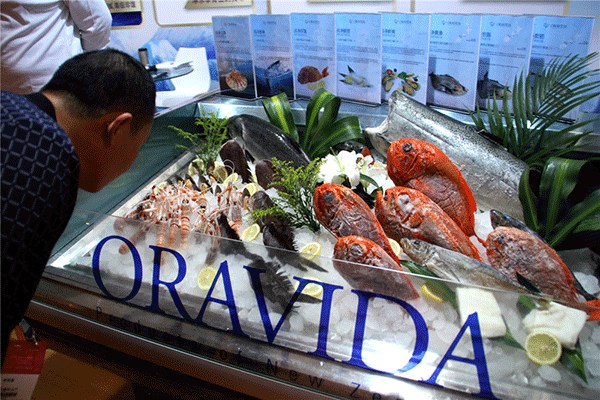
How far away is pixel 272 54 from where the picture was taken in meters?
2.27

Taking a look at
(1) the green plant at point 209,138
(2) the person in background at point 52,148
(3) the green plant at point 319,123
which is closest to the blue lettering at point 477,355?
(2) the person in background at point 52,148

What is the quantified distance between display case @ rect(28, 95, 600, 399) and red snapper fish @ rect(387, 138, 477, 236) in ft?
1.21

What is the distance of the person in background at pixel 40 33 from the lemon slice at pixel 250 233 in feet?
5.72

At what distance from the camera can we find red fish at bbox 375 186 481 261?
4.30 feet

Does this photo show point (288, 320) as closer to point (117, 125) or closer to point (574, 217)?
point (117, 125)

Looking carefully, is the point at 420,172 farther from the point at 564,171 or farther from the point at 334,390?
the point at 334,390

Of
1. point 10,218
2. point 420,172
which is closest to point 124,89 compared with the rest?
point 10,218

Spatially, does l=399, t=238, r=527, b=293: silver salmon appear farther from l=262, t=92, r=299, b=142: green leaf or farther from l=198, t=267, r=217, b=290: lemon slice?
l=262, t=92, r=299, b=142: green leaf

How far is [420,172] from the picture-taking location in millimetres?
1527

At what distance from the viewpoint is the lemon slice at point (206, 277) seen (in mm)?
1254

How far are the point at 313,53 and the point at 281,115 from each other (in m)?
0.36

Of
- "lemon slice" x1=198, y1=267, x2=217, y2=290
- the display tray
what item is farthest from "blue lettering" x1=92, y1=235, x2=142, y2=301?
"lemon slice" x1=198, y1=267, x2=217, y2=290

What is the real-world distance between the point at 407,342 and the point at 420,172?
630 millimetres

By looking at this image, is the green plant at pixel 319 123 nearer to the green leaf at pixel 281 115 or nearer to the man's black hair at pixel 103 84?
the green leaf at pixel 281 115
